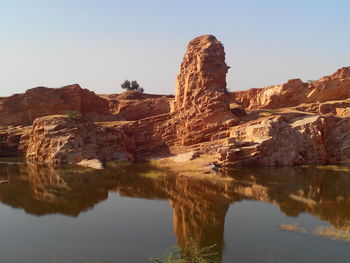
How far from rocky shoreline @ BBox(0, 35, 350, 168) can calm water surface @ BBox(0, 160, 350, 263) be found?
12.2ft

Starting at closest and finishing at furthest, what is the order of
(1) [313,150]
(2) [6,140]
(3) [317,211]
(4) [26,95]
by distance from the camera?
(3) [317,211]
(1) [313,150]
(2) [6,140]
(4) [26,95]

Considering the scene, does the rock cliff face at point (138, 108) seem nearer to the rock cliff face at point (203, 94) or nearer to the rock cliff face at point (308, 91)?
the rock cliff face at point (308, 91)

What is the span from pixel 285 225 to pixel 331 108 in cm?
2965

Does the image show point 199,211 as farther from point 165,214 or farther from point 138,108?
point 138,108

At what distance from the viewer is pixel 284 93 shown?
50031 mm

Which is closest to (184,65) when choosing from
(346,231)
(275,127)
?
(275,127)

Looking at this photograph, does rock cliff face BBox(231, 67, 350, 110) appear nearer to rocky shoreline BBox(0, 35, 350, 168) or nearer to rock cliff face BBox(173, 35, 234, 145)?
rocky shoreline BBox(0, 35, 350, 168)

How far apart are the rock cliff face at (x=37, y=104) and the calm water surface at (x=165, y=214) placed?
17956 millimetres

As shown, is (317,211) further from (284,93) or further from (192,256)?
(284,93)

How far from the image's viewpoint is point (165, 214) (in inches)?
728

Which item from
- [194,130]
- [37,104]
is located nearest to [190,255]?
[194,130]

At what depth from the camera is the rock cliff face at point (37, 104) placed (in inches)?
1799

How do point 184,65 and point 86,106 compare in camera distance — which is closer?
point 184,65

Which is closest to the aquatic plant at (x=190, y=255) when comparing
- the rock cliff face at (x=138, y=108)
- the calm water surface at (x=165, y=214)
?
the calm water surface at (x=165, y=214)
